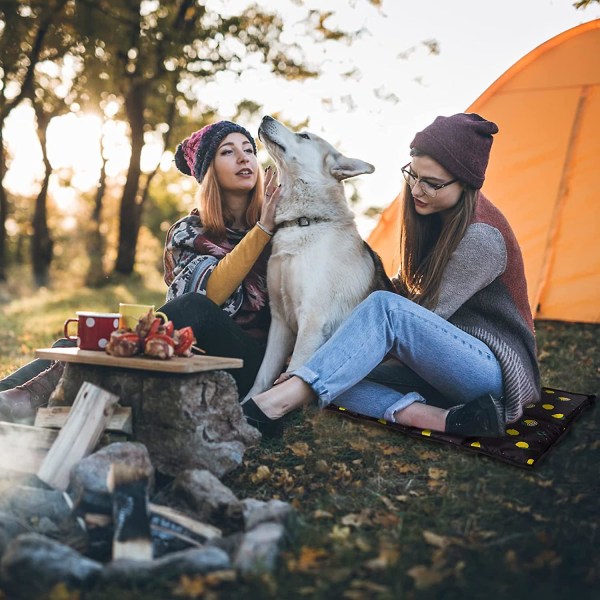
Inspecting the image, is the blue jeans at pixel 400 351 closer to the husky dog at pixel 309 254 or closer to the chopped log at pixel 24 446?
the husky dog at pixel 309 254

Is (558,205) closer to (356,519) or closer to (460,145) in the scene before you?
(460,145)

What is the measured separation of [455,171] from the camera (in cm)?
304

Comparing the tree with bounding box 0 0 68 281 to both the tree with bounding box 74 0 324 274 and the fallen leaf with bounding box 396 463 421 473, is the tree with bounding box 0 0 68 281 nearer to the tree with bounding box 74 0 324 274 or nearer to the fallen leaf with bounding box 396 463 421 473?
the tree with bounding box 74 0 324 274

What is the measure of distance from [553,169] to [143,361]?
454cm

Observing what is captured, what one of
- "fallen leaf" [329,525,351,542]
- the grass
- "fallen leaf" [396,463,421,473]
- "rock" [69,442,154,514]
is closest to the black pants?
the grass

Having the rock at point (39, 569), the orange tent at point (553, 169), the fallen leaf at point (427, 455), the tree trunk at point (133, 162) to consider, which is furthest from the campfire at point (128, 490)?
the tree trunk at point (133, 162)

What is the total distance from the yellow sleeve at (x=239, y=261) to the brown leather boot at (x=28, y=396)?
89 cm

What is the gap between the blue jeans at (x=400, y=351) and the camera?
2865mm

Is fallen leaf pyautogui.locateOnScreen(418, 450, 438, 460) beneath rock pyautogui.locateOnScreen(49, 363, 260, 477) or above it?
beneath

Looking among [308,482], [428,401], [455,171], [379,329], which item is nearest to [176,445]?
[308,482]

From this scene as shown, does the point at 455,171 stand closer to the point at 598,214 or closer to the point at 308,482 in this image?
the point at 308,482

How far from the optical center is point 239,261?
3.23m

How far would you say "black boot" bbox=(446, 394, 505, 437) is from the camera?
117 inches

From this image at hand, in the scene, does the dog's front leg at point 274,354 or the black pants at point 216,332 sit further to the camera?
the dog's front leg at point 274,354
